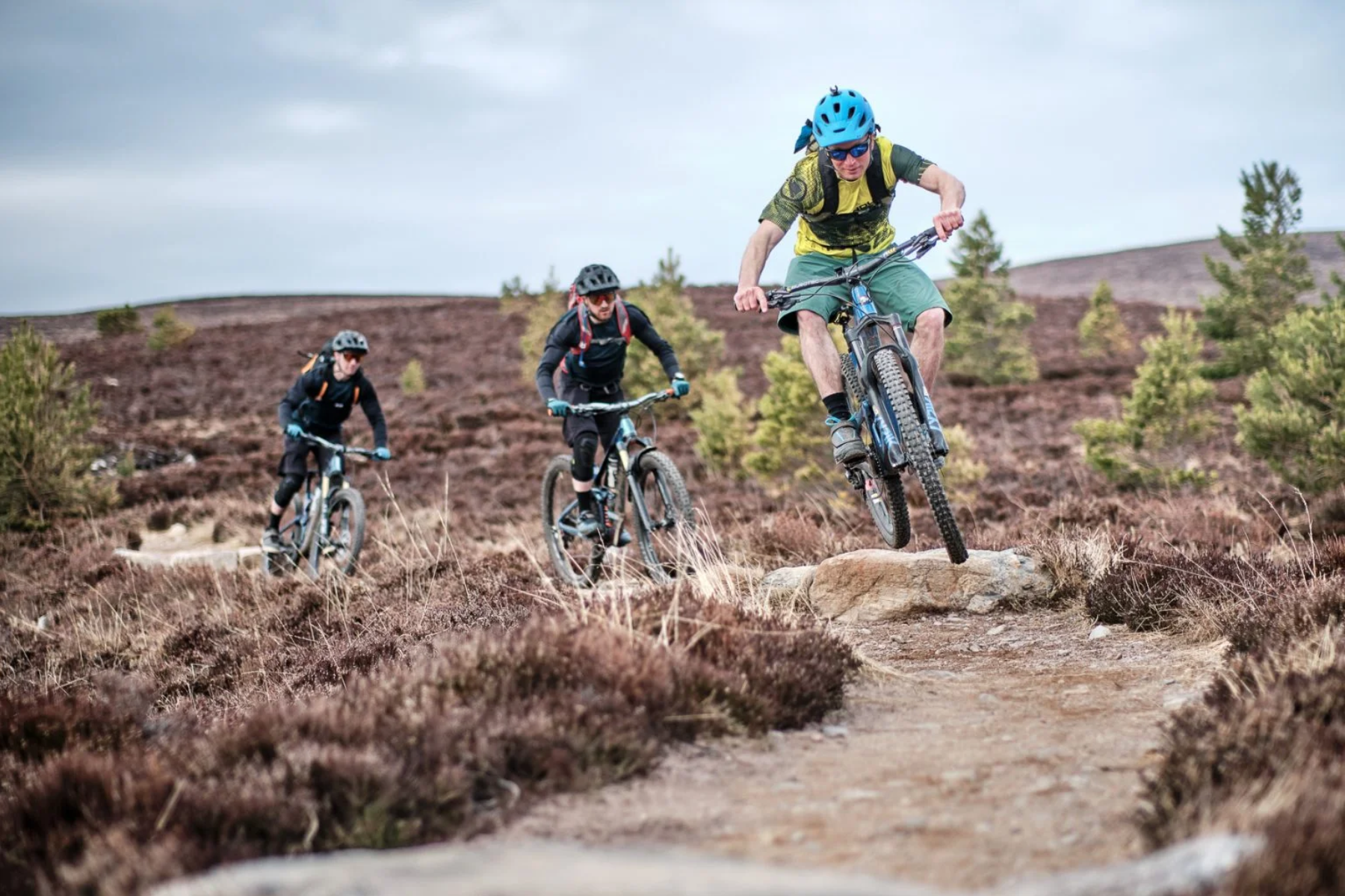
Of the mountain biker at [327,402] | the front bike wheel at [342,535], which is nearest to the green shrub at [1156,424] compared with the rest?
the mountain biker at [327,402]

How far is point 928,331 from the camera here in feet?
19.3

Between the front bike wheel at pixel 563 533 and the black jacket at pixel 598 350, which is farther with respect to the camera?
the front bike wheel at pixel 563 533

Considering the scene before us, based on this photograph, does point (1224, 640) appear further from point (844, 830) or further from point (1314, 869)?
point (1314, 869)

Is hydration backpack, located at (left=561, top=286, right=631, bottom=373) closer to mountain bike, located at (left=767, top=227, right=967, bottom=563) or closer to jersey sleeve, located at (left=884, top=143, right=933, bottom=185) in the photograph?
mountain bike, located at (left=767, top=227, right=967, bottom=563)

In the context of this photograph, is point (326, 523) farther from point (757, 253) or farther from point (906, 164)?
point (906, 164)

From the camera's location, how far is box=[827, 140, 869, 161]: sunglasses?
561cm

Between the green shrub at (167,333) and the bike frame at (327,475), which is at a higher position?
the green shrub at (167,333)

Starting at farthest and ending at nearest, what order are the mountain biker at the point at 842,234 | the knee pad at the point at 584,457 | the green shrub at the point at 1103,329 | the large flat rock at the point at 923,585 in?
1. the green shrub at the point at 1103,329
2. the knee pad at the point at 584,457
3. the large flat rock at the point at 923,585
4. the mountain biker at the point at 842,234

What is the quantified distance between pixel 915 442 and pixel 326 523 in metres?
6.51

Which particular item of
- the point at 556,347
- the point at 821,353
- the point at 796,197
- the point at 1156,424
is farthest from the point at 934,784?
the point at 1156,424

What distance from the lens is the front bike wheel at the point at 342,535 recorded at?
9.19m

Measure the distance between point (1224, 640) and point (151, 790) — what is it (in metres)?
4.14

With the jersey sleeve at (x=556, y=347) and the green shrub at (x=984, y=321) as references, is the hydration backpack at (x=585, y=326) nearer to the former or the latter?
the jersey sleeve at (x=556, y=347)

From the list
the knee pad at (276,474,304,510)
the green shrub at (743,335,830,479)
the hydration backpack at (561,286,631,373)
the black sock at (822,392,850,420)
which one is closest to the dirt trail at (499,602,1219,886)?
the black sock at (822,392,850,420)
